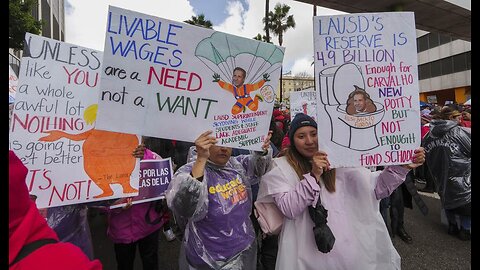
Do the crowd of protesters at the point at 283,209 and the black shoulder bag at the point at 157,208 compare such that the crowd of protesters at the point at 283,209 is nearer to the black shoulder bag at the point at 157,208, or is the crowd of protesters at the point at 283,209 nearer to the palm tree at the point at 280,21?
the black shoulder bag at the point at 157,208

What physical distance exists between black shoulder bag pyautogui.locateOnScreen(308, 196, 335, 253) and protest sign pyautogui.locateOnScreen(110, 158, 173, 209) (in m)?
1.40

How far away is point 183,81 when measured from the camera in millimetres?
1979

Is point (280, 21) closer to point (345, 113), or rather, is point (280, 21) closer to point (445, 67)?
point (445, 67)

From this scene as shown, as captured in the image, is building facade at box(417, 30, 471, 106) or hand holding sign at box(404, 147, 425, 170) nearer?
hand holding sign at box(404, 147, 425, 170)

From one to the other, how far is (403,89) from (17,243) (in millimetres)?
2093

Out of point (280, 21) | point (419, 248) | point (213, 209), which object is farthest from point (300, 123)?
point (280, 21)

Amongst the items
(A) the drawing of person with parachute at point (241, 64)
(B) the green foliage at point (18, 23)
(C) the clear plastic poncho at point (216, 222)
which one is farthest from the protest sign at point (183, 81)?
(B) the green foliage at point (18, 23)

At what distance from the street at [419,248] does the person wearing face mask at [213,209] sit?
202 cm

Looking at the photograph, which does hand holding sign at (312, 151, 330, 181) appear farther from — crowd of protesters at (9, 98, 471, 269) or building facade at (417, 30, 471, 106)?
building facade at (417, 30, 471, 106)

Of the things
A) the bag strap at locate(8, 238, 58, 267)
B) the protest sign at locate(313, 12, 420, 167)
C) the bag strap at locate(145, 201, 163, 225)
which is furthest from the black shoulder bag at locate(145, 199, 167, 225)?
the bag strap at locate(8, 238, 58, 267)

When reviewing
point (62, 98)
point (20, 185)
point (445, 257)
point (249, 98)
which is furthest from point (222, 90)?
point (445, 257)

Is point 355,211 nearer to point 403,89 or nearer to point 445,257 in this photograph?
point 403,89

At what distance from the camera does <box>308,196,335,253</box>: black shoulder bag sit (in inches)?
72.4

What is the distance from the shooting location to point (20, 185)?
32.3 inches
